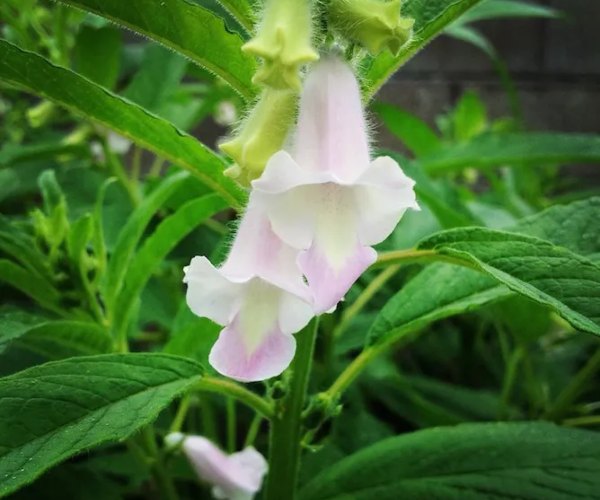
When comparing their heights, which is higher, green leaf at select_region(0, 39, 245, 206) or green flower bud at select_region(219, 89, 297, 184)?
green leaf at select_region(0, 39, 245, 206)

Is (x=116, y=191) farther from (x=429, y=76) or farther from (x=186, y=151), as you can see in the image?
(x=429, y=76)

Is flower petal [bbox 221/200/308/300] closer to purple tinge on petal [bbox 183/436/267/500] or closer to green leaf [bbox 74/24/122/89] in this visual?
purple tinge on petal [bbox 183/436/267/500]

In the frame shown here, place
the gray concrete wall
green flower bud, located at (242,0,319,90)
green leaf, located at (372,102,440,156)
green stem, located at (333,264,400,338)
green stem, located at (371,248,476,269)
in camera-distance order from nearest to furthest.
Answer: green flower bud, located at (242,0,319,90) → green stem, located at (371,248,476,269) → green stem, located at (333,264,400,338) → green leaf, located at (372,102,440,156) → the gray concrete wall

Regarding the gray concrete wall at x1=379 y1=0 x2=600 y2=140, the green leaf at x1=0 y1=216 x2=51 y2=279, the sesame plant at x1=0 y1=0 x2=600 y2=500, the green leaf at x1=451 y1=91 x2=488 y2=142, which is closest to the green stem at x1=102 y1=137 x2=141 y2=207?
the sesame plant at x1=0 y1=0 x2=600 y2=500

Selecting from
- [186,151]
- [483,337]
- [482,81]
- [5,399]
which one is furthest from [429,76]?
[5,399]

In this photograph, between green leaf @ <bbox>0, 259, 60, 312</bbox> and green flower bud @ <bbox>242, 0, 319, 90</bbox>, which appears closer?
green flower bud @ <bbox>242, 0, 319, 90</bbox>

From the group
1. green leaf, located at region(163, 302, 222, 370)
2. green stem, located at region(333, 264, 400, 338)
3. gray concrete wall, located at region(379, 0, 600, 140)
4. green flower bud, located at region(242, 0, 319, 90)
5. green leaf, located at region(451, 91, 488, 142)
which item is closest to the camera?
green flower bud, located at region(242, 0, 319, 90)

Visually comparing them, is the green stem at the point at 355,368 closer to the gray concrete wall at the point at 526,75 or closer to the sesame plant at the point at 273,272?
the sesame plant at the point at 273,272

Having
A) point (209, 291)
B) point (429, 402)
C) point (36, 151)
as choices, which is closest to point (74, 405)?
point (209, 291)
